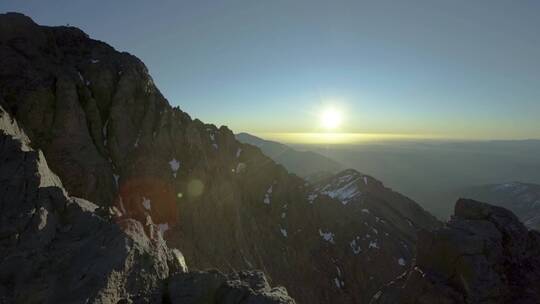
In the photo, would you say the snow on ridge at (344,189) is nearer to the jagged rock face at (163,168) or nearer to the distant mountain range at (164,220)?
the distant mountain range at (164,220)

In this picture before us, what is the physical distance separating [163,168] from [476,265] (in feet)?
159

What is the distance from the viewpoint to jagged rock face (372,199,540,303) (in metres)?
27.8

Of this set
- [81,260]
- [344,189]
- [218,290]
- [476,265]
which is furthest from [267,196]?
[344,189]

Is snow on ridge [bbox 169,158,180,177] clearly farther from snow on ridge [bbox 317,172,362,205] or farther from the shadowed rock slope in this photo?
snow on ridge [bbox 317,172,362,205]

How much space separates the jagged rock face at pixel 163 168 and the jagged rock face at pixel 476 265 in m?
21.8

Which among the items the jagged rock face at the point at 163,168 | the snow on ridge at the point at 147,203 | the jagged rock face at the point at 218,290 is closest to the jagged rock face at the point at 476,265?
the jagged rock face at the point at 218,290

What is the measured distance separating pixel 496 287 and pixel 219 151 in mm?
64924

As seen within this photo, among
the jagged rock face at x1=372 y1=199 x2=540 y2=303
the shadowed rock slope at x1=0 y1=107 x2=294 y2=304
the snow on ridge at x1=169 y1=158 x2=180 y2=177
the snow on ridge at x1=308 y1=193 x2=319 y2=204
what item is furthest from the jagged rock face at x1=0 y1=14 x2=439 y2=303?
the jagged rock face at x1=372 y1=199 x2=540 y2=303

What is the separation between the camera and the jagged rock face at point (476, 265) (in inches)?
1094

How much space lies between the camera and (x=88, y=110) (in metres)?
56.2

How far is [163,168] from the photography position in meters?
62.7

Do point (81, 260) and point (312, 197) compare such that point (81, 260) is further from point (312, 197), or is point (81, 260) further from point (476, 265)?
point (312, 197)

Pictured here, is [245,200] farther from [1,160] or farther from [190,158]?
[1,160]

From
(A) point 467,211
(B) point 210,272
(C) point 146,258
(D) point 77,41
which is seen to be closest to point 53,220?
(C) point 146,258
